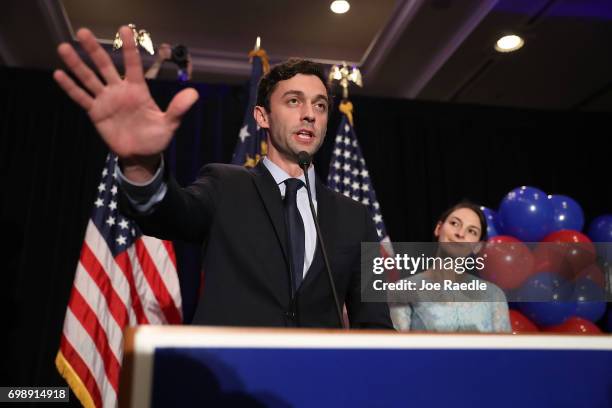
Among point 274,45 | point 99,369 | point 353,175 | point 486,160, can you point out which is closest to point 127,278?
point 99,369

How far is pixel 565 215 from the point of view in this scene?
136 inches

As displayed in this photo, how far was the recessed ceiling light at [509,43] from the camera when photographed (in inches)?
159

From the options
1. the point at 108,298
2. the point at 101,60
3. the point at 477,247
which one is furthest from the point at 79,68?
the point at 108,298

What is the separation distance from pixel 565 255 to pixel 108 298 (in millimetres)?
2857

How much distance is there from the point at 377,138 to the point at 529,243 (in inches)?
72.0

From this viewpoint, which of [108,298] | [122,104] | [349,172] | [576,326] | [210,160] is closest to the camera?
[122,104]

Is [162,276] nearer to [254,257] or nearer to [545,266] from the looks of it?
[254,257]

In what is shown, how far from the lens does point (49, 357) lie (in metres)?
3.67

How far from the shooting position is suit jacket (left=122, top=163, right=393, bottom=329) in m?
1.02

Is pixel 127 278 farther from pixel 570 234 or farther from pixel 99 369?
pixel 570 234

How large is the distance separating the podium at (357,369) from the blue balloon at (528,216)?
2.97 m

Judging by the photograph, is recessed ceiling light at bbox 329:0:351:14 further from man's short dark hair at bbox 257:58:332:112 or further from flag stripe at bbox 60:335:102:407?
flag stripe at bbox 60:335:102:407

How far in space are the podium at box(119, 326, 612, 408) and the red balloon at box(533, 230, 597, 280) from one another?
9.62 feet

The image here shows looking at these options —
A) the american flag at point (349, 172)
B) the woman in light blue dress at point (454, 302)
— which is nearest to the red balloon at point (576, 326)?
the woman in light blue dress at point (454, 302)
